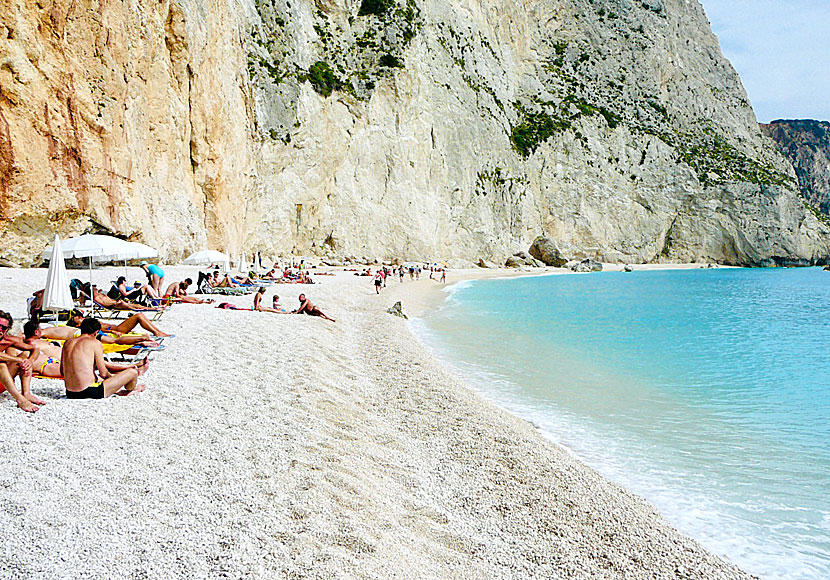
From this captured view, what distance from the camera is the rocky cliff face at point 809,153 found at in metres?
126

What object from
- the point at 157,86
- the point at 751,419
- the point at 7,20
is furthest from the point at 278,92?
the point at 751,419

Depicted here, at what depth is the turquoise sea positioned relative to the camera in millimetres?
4488

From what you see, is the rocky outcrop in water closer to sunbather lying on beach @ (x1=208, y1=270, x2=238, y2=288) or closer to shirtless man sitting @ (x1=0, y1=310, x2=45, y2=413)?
sunbather lying on beach @ (x1=208, y1=270, x2=238, y2=288)

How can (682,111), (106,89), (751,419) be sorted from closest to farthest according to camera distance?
(751,419)
(106,89)
(682,111)

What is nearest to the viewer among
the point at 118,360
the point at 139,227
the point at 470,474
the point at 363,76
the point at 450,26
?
the point at 470,474

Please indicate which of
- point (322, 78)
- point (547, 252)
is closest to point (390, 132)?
point (322, 78)

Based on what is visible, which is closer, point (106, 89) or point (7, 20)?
point (7, 20)

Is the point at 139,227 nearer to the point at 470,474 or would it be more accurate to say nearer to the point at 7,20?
the point at 7,20

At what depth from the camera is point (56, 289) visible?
27.8ft

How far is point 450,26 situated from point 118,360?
4937 cm

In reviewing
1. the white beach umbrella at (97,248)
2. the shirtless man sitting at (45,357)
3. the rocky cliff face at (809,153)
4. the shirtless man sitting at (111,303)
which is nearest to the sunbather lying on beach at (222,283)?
the white beach umbrella at (97,248)

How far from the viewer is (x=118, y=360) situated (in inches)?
273

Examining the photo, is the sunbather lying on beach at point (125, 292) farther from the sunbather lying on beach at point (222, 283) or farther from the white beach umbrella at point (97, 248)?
the sunbather lying on beach at point (222, 283)

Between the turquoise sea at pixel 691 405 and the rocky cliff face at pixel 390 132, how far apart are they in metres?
12.4
